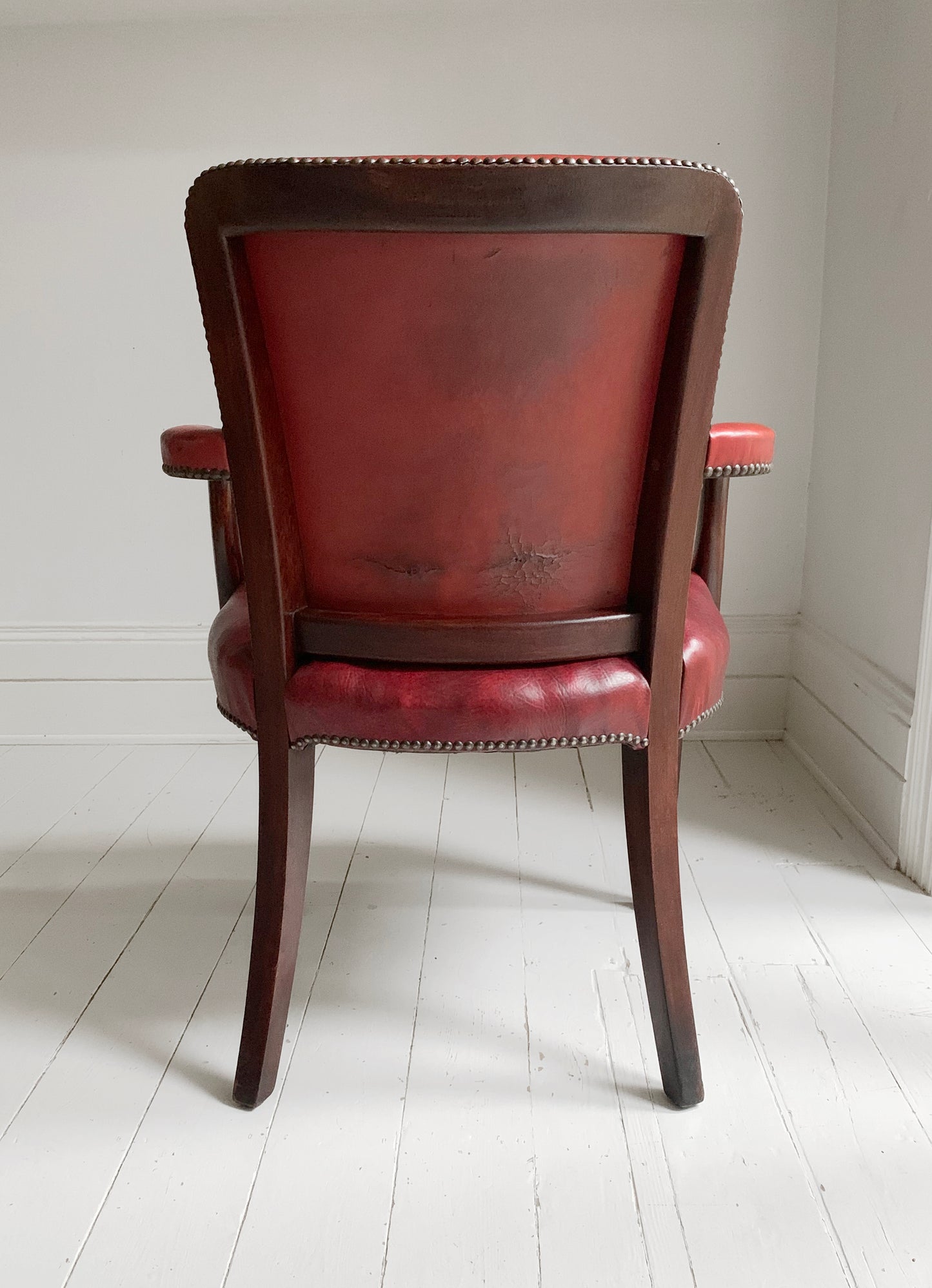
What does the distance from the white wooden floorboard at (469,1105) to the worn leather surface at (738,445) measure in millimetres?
702

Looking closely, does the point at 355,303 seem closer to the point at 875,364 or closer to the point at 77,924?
the point at 77,924

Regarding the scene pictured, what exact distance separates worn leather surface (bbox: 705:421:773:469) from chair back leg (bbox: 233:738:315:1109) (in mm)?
528

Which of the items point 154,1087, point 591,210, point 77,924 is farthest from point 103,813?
point 591,210

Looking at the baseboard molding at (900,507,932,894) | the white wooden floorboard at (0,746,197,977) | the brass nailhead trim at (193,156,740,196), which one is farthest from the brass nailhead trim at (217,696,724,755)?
the baseboard molding at (900,507,932,894)

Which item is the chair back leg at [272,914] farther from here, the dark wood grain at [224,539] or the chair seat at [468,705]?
the dark wood grain at [224,539]

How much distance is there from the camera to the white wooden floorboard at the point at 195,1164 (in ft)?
2.90

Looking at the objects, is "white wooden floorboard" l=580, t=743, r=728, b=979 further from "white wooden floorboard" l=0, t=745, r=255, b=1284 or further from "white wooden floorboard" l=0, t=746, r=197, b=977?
"white wooden floorboard" l=0, t=746, r=197, b=977

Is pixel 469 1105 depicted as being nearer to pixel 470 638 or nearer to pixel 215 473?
pixel 470 638

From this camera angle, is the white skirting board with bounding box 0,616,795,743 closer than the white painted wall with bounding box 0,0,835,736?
No

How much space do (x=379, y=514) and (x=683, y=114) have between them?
1.61 metres

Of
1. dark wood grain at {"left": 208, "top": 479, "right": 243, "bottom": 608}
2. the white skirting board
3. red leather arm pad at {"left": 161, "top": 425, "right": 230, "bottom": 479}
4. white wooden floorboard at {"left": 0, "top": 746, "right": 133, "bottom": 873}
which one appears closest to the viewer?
red leather arm pad at {"left": 161, "top": 425, "right": 230, "bottom": 479}

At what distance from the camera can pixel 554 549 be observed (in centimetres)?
98

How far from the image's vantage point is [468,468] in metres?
0.93

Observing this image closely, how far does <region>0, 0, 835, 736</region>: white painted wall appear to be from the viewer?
2107 millimetres
